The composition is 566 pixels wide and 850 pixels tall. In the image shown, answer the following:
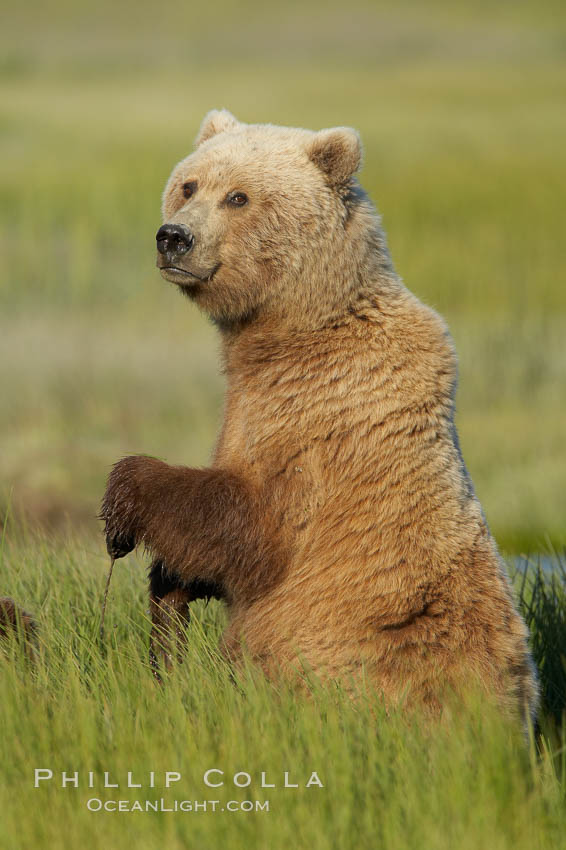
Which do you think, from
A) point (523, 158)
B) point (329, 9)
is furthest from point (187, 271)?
point (329, 9)

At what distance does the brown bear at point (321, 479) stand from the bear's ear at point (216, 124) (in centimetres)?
39

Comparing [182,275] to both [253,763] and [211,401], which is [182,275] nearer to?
[253,763]

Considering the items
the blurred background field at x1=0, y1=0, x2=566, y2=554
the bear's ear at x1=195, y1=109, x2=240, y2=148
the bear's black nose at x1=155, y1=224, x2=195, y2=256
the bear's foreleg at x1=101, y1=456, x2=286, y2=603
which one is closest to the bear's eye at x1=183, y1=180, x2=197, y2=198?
the bear's black nose at x1=155, y1=224, x2=195, y2=256

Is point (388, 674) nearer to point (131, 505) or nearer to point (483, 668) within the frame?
point (483, 668)

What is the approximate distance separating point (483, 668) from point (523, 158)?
67.4ft

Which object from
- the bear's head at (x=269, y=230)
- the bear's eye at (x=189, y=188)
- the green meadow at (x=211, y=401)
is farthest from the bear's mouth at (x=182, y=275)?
the green meadow at (x=211, y=401)

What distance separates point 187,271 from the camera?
4191 mm

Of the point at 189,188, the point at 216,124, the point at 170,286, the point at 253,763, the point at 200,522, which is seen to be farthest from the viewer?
the point at 170,286

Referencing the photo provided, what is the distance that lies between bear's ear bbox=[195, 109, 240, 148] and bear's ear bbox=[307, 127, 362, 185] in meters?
0.48

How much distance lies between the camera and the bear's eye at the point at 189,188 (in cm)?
436

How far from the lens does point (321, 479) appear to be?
3967 mm

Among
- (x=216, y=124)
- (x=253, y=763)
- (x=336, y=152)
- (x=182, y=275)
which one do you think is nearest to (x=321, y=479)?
(x=182, y=275)

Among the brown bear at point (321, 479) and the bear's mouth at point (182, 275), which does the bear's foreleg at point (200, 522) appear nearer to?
the brown bear at point (321, 479)

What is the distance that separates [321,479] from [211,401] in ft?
30.4
